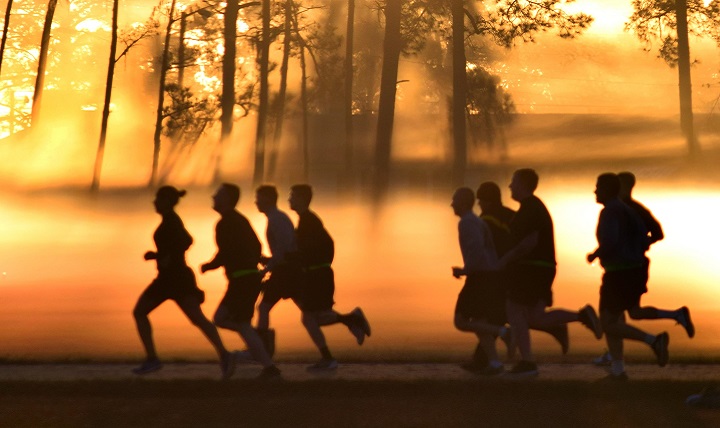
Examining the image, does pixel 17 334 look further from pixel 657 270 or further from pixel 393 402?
pixel 657 270

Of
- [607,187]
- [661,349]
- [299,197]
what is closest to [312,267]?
[299,197]

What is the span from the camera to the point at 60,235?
39844 mm

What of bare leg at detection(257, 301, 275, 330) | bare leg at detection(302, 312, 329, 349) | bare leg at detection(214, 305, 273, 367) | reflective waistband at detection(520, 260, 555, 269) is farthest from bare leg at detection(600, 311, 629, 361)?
bare leg at detection(257, 301, 275, 330)

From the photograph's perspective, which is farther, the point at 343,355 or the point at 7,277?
the point at 7,277

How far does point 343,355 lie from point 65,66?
7844cm


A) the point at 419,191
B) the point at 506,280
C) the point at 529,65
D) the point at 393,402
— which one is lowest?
the point at 393,402

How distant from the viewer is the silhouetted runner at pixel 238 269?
11.5 m

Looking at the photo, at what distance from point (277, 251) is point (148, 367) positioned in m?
1.47

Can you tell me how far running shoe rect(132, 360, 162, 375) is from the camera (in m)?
Answer: 11.5

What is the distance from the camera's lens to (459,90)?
1630 inches

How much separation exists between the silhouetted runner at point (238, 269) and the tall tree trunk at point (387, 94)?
931 inches

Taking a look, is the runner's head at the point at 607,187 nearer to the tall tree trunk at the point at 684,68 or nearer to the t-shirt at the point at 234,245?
the t-shirt at the point at 234,245

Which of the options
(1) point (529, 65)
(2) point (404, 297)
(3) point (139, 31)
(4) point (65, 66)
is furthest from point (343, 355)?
(1) point (529, 65)

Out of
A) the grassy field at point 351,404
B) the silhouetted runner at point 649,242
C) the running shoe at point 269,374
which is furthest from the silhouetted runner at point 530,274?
the running shoe at point 269,374
